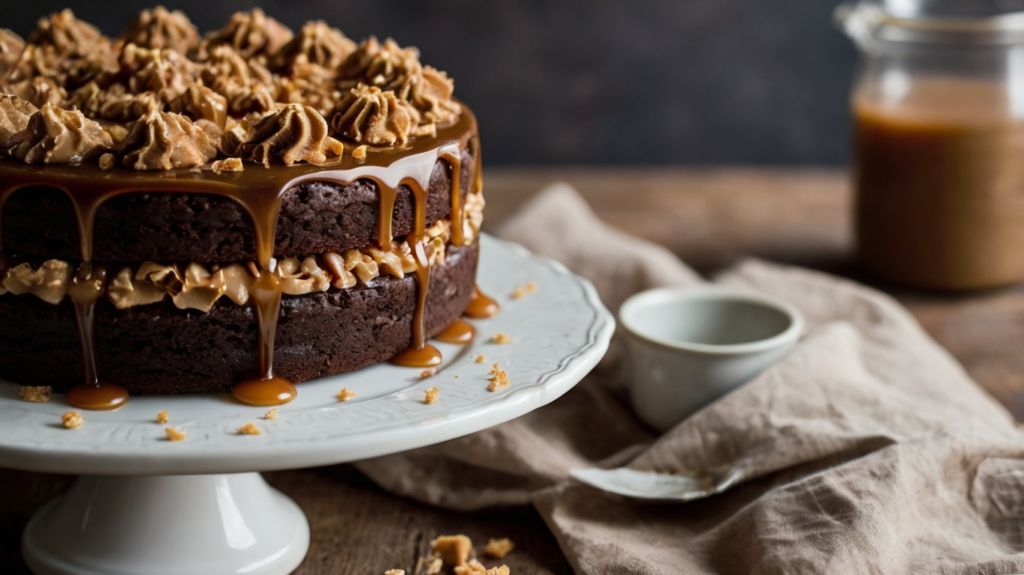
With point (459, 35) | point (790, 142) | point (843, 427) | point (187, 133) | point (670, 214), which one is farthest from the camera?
point (790, 142)

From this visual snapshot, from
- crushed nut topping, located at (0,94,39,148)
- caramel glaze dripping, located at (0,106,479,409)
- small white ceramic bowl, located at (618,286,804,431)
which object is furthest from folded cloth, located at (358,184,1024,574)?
crushed nut topping, located at (0,94,39,148)

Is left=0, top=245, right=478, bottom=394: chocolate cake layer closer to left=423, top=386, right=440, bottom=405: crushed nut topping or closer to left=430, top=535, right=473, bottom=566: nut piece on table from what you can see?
left=423, top=386, right=440, bottom=405: crushed nut topping

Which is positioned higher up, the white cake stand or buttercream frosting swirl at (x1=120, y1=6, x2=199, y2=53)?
buttercream frosting swirl at (x1=120, y1=6, x2=199, y2=53)

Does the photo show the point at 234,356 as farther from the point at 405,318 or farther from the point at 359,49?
the point at 359,49

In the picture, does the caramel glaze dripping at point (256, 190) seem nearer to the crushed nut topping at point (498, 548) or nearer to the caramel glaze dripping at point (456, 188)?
the caramel glaze dripping at point (456, 188)

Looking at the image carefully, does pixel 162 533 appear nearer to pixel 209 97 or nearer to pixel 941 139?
pixel 209 97

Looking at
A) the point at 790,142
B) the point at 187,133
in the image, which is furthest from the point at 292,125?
the point at 790,142
